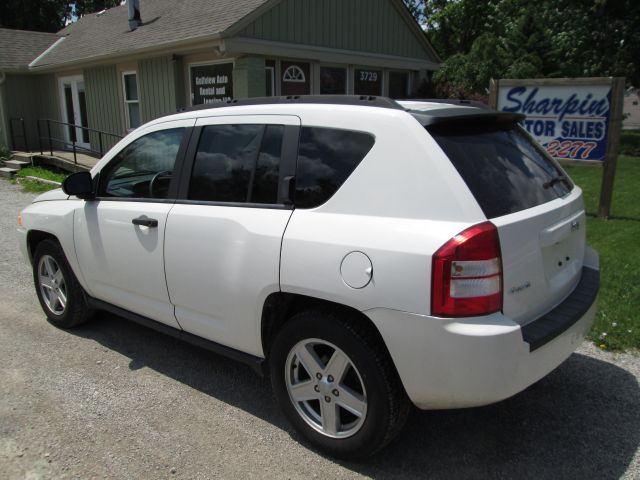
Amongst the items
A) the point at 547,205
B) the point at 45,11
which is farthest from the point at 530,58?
the point at 45,11

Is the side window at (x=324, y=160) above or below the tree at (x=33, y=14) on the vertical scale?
below

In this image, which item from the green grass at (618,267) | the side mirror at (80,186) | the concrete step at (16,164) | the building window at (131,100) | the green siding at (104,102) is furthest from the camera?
the concrete step at (16,164)

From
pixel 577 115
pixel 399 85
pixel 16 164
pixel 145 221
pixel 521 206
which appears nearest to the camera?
pixel 521 206

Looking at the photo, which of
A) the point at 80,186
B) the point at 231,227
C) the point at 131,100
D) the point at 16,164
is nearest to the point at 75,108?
the point at 16,164

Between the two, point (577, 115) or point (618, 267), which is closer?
point (618, 267)

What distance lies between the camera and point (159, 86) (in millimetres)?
12836

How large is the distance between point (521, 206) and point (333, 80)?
38.9 feet

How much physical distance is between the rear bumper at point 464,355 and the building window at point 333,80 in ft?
A: 38.6

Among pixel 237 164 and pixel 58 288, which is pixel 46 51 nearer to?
pixel 58 288

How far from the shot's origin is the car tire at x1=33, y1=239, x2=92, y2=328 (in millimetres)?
4398

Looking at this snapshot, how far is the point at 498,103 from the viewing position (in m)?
8.49

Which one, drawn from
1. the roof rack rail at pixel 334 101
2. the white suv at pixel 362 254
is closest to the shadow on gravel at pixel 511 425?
the white suv at pixel 362 254

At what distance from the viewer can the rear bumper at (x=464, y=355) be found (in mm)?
2318

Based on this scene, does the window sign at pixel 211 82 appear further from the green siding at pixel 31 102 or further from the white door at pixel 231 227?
the white door at pixel 231 227
